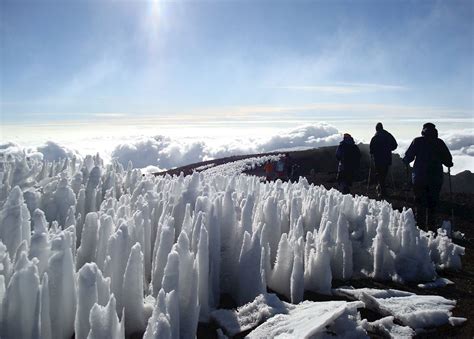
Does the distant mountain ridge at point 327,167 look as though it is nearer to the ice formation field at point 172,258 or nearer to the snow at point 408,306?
the ice formation field at point 172,258

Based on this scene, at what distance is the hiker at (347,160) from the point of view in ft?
51.2

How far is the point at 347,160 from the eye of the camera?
1565cm

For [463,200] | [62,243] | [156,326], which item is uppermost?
[62,243]

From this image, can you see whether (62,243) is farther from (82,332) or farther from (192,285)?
(192,285)

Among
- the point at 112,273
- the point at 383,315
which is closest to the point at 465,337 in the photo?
the point at 383,315

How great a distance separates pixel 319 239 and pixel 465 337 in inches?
76.7

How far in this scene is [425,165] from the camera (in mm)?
11203

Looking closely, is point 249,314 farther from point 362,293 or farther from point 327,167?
point 327,167

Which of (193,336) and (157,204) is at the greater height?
(157,204)

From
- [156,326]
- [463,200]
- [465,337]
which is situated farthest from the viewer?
[463,200]

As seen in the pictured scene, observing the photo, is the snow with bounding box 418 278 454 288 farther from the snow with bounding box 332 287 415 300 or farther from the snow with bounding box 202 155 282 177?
the snow with bounding box 202 155 282 177

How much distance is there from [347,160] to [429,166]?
4.59 m

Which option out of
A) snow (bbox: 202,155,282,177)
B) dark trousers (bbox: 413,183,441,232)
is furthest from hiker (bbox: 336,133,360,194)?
snow (bbox: 202,155,282,177)

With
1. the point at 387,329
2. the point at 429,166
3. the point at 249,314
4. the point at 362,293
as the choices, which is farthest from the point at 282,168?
the point at 249,314
